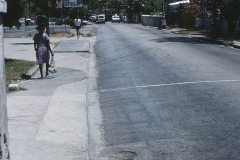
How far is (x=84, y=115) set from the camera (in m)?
9.44

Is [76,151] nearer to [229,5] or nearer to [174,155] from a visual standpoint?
[174,155]

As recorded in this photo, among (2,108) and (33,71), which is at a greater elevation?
(2,108)

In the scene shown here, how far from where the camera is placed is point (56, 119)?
8.84 metres

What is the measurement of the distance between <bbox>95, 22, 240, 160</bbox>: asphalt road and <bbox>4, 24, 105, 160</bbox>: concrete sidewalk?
304mm

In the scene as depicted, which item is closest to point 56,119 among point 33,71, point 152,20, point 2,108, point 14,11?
point 2,108

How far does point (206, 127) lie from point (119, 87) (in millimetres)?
4958

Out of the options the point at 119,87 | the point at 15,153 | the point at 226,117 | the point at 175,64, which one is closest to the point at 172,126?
the point at 226,117

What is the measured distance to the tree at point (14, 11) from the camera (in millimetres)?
18312

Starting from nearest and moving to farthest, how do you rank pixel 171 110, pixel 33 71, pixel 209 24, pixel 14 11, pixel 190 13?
1. pixel 171 110
2. pixel 33 71
3. pixel 14 11
4. pixel 209 24
5. pixel 190 13

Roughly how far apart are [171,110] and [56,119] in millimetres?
2296

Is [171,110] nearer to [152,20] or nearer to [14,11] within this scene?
[14,11]

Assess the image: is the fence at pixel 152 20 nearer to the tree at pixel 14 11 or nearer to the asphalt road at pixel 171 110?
the tree at pixel 14 11

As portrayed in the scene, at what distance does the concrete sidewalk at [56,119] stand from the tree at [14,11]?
434 centimetres

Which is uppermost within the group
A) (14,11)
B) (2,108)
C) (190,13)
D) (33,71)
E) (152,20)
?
(190,13)
